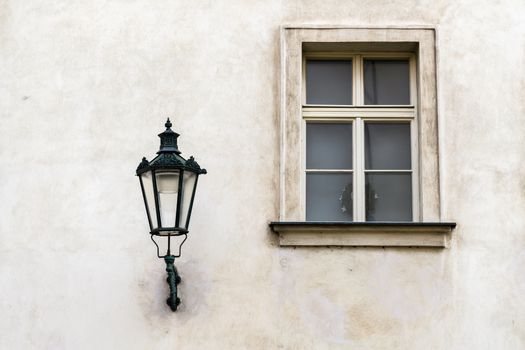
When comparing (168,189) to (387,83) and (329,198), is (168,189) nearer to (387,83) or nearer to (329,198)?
(329,198)

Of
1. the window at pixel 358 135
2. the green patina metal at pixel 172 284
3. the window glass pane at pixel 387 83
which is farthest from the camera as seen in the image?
the window glass pane at pixel 387 83

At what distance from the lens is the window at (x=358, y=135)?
8.00 metres

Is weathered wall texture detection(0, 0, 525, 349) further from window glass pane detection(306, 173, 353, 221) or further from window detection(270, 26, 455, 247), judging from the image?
window glass pane detection(306, 173, 353, 221)

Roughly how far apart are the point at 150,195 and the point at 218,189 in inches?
28.8

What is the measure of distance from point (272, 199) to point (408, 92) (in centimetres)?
129

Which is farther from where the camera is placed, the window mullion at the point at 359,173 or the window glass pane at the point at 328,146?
the window glass pane at the point at 328,146

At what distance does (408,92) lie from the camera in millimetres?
8430

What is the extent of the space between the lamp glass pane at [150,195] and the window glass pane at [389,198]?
158cm

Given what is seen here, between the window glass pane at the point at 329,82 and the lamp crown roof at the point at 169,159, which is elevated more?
the window glass pane at the point at 329,82

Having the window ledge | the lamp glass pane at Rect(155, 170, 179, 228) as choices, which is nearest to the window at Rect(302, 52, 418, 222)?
the window ledge

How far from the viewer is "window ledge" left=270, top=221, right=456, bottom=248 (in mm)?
7891

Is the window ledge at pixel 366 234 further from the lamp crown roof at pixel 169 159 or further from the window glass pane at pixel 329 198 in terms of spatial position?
the lamp crown roof at pixel 169 159

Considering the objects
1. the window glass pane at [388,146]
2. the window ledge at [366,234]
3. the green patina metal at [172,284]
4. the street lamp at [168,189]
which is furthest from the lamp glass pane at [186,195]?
the window glass pane at [388,146]

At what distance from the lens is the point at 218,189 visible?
320 inches
